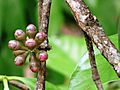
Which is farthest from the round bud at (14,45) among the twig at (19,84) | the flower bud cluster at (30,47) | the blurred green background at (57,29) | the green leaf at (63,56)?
the blurred green background at (57,29)

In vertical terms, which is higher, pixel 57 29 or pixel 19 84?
pixel 57 29

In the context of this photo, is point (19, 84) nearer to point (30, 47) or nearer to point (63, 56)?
point (30, 47)

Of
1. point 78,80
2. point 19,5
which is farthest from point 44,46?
point 19,5

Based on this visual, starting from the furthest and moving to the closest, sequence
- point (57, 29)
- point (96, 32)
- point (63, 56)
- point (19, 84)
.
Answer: point (57, 29), point (63, 56), point (19, 84), point (96, 32)

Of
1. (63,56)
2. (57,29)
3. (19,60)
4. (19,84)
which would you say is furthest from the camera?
(57,29)

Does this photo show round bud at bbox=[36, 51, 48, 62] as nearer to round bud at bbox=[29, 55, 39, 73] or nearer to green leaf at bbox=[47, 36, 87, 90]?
round bud at bbox=[29, 55, 39, 73]

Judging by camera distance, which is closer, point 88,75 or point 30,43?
point 30,43

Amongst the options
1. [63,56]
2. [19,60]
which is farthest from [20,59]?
[63,56]
